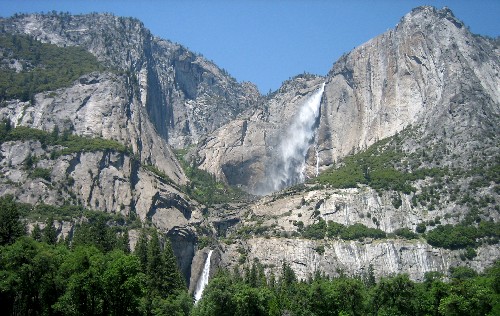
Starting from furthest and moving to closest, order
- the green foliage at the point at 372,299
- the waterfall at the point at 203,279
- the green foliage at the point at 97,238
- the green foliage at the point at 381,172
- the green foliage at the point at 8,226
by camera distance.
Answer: the green foliage at the point at 381,172 < the waterfall at the point at 203,279 < the green foliage at the point at 97,238 < the green foliage at the point at 8,226 < the green foliage at the point at 372,299

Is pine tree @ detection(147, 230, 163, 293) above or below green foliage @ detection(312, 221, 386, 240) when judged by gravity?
below

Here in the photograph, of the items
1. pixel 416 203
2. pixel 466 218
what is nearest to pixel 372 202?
pixel 416 203

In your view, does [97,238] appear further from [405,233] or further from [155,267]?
[405,233]

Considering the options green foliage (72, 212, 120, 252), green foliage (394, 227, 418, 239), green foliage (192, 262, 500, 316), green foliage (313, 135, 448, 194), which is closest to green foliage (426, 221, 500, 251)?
green foliage (394, 227, 418, 239)

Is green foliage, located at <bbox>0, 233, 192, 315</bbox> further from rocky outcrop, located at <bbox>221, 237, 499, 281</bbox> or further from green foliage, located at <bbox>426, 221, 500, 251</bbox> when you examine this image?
green foliage, located at <bbox>426, 221, 500, 251</bbox>

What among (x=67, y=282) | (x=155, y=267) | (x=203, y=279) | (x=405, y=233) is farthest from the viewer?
(x=203, y=279)

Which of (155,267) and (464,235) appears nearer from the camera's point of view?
(155,267)

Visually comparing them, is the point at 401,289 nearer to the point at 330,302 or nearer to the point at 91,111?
the point at 330,302

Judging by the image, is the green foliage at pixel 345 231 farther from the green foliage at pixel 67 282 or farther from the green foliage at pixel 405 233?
the green foliage at pixel 67 282

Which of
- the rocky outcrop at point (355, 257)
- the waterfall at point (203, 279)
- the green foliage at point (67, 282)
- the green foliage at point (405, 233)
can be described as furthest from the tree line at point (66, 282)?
the green foliage at point (405, 233)

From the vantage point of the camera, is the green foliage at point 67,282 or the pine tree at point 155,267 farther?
the pine tree at point 155,267

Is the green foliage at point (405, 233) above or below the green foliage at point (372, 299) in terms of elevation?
above

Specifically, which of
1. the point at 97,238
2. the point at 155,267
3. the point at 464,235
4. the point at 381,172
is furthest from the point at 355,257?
the point at 97,238

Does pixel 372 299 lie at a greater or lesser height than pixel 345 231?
lesser
